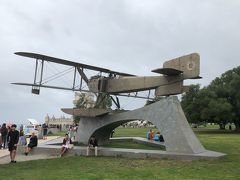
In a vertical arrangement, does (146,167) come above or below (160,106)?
below

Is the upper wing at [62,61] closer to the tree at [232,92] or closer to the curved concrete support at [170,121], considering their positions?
the curved concrete support at [170,121]

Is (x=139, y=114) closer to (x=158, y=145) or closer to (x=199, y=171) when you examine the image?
(x=158, y=145)

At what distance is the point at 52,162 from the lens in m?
16.1

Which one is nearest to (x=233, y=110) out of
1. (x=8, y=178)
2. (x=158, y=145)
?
(x=158, y=145)

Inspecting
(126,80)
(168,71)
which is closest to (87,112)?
(126,80)

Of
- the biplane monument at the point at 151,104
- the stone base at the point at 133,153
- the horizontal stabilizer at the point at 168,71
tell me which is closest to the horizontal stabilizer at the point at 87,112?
the biplane monument at the point at 151,104

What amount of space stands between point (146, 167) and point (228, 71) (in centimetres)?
4729

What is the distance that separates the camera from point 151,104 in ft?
66.1

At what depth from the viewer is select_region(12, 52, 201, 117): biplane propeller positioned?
746 inches

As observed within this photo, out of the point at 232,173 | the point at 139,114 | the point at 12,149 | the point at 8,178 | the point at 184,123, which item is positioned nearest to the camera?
the point at 8,178

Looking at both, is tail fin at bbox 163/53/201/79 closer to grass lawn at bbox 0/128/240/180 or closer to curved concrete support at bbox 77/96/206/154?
curved concrete support at bbox 77/96/206/154

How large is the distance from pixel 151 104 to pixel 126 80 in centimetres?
326

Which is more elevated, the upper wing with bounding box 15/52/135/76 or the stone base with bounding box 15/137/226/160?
the upper wing with bounding box 15/52/135/76

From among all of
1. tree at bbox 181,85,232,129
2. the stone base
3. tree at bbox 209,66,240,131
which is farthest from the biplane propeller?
tree at bbox 209,66,240,131
